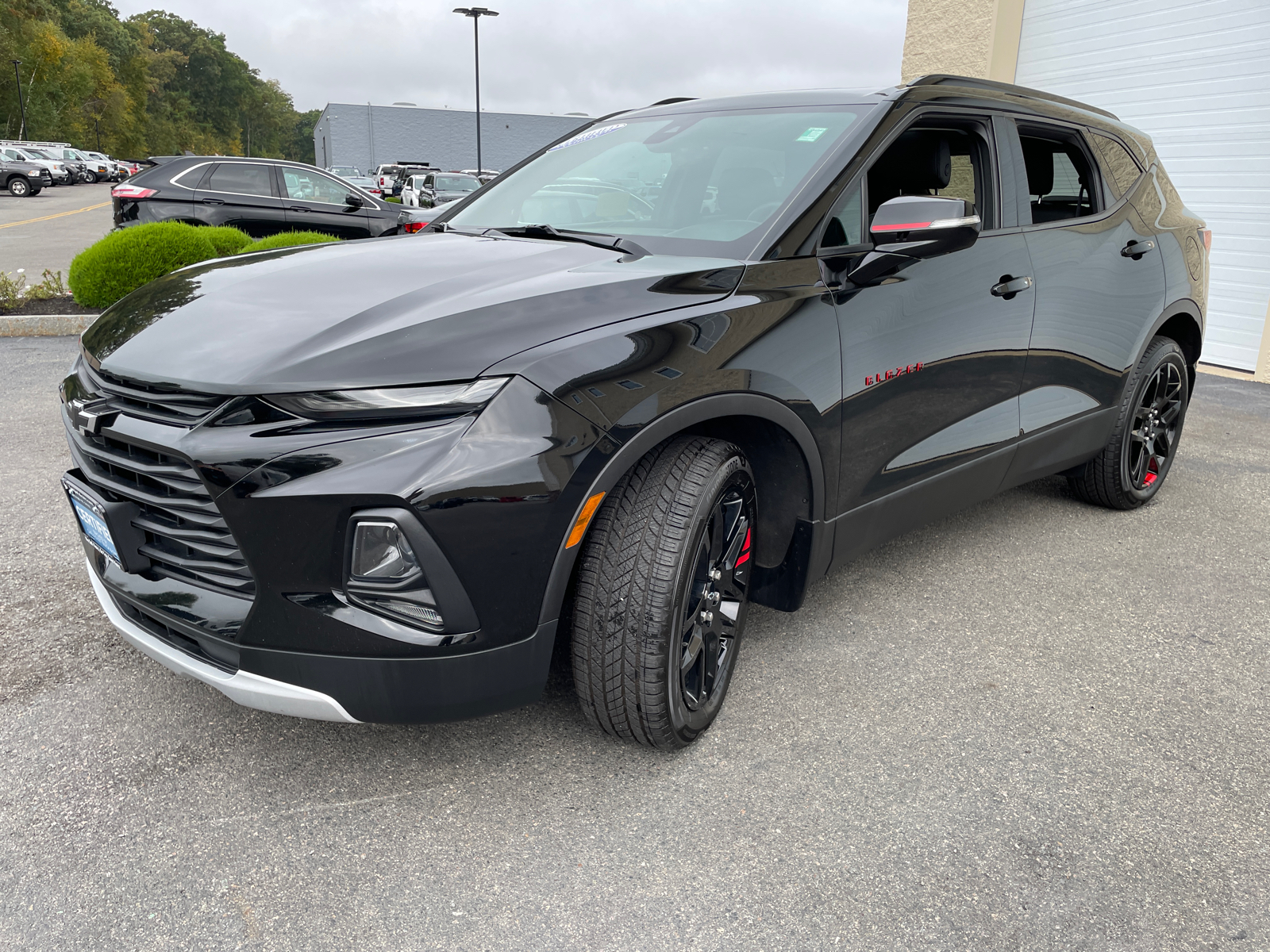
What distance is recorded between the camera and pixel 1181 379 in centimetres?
453

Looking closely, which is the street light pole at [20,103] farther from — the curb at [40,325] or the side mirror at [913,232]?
the side mirror at [913,232]

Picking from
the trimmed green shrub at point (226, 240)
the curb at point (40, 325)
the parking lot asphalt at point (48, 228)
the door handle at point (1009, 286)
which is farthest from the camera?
the parking lot asphalt at point (48, 228)

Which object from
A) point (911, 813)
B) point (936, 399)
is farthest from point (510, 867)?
point (936, 399)

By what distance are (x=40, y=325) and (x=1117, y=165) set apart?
8.51m

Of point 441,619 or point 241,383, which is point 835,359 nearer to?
point 441,619

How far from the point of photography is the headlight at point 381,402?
6.10 ft

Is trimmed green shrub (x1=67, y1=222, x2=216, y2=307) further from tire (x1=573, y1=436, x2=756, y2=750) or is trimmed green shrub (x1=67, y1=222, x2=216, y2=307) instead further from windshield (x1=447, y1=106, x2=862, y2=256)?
tire (x1=573, y1=436, x2=756, y2=750)

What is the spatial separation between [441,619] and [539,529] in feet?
0.87

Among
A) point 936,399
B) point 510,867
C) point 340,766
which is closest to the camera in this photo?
point 510,867

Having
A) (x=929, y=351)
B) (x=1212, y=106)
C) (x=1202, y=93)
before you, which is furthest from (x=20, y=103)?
(x=929, y=351)

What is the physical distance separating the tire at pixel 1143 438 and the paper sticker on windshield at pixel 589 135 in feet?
7.93

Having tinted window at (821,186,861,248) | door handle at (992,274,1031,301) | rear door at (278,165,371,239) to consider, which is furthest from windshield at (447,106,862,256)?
rear door at (278,165,371,239)

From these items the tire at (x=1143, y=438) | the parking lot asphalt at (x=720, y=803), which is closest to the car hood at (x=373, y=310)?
the parking lot asphalt at (x=720, y=803)

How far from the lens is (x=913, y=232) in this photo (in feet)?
8.10
